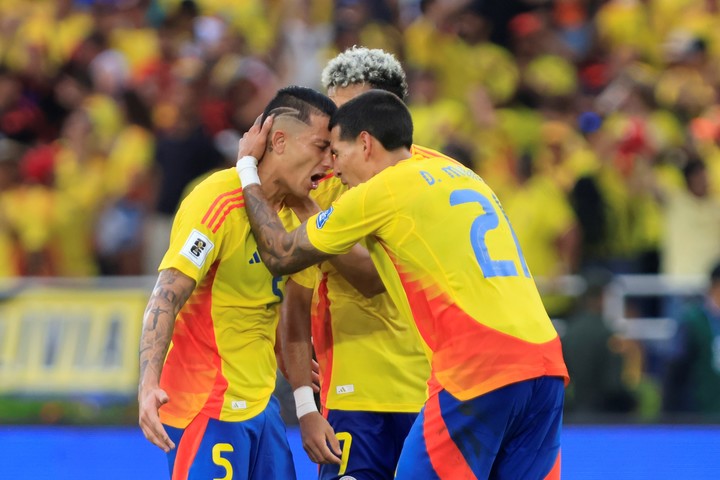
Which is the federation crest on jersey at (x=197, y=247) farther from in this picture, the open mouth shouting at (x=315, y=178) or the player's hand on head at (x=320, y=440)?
the player's hand on head at (x=320, y=440)

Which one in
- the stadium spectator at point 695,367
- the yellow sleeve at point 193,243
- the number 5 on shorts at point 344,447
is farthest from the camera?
the stadium spectator at point 695,367

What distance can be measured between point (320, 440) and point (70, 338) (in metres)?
5.46

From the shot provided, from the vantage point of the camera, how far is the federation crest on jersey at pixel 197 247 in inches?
187

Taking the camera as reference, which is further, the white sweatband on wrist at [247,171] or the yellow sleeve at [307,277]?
the yellow sleeve at [307,277]

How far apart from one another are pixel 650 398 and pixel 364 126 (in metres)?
5.89

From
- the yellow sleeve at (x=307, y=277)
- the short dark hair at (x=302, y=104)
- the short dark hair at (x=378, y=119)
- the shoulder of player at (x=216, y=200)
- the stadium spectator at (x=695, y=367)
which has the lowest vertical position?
the stadium spectator at (x=695, y=367)

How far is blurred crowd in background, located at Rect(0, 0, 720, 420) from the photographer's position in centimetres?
1059

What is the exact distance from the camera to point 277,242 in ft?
16.0

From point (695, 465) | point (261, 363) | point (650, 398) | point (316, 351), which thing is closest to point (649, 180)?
point (650, 398)

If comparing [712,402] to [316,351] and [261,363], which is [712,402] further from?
[261,363]

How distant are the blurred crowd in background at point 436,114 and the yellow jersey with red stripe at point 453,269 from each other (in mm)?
4966

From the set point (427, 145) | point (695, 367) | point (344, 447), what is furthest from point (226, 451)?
point (427, 145)

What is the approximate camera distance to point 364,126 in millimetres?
4840

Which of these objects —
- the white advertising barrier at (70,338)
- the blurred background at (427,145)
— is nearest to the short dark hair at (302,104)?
the blurred background at (427,145)
